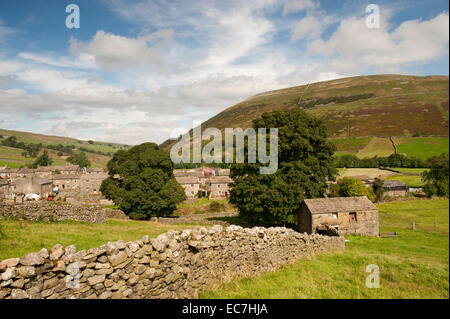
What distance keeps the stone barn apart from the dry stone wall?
1808cm

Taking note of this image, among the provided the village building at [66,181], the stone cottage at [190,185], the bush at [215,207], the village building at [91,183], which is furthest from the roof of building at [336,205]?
the village building at [66,181]

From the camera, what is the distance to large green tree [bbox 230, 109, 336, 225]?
2255 cm

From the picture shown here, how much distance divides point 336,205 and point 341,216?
1.09m

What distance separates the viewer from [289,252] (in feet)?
37.6

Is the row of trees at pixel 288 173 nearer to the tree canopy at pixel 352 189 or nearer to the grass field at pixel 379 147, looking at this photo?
the grass field at pixel 379 147

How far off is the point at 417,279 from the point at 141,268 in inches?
286

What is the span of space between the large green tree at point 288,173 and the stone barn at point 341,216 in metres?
1.07

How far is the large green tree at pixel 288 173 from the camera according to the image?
22547 millimetres

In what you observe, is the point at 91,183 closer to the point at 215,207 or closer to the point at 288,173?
the point at 215,207

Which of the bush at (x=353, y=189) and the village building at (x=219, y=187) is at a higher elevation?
Result: the bush at (x=353, y=189)

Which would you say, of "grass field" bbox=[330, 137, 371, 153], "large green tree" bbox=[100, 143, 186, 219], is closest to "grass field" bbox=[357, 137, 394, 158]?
"grass field" bbox=[330, 137, 371, 153]

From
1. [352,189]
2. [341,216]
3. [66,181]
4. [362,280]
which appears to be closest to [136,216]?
[341,216]

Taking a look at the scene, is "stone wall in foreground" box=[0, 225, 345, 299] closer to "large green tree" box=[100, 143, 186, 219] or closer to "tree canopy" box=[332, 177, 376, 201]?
"large green tree" box=[100, 143, 186, 219]
